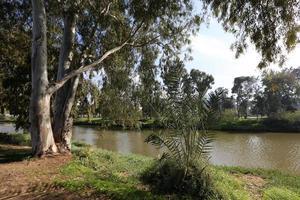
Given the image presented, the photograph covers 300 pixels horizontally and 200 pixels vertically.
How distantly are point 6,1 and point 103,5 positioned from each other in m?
4.10

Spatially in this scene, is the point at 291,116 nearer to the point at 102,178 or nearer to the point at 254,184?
the point at 254,184

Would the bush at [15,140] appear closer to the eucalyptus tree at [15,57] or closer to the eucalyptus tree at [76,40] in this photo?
the eucalyptus tree at [15,57]

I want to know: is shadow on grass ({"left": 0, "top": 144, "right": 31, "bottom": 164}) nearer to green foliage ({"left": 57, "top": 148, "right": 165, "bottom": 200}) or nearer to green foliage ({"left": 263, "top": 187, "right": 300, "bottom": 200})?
green foliage ({"left": 57, "top": 148, "right": 165, "bottom": 200})

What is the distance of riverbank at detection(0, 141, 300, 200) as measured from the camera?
5664mm

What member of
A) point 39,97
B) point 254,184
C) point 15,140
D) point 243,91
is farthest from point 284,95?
point 39,97

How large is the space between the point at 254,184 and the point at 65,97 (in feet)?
19.6

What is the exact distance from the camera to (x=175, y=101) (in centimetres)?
670

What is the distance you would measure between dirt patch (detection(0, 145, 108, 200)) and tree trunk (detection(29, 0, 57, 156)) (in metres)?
0.49

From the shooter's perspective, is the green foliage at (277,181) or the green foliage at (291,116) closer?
the green foliage at (277,181)

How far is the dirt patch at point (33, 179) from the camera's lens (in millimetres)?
5652

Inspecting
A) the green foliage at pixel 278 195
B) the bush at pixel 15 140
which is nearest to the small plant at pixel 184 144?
the green foliage at pixel 278 195

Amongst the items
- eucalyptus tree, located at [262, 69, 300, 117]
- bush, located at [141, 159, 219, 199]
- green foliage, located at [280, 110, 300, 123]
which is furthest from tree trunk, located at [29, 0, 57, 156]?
eucalyptus tree, located at [262, 69, 300, 117]

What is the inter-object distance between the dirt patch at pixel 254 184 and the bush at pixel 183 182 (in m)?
2.02

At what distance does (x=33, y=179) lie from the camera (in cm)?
661
